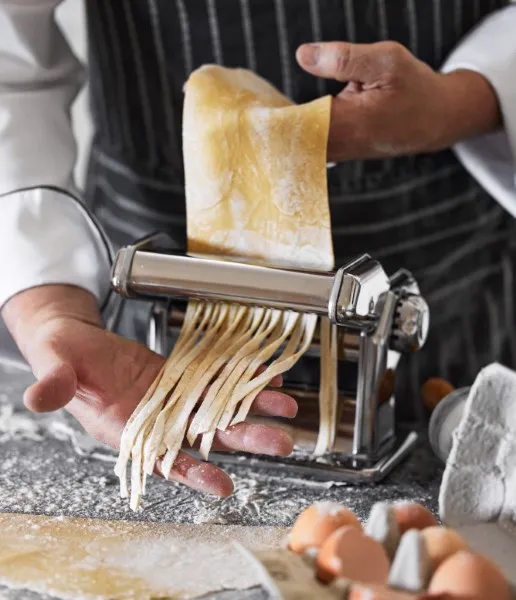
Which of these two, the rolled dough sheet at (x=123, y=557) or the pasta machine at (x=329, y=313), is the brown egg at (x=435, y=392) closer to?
the pasta machine at (x=329, y=313)

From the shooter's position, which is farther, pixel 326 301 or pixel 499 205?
pixel 499 205

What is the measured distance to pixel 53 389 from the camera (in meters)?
0.67

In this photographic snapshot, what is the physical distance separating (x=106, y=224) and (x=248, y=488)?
15.9 inches

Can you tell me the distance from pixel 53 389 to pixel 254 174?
243mm

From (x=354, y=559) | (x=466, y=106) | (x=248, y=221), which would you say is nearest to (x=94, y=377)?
(x=248, y=221)

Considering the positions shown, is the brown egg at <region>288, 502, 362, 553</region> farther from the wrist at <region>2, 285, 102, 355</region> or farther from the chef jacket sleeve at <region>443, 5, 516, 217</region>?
the chef jacket sleeve at <region>443, 5, 516, 217</region>

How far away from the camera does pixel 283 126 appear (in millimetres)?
757

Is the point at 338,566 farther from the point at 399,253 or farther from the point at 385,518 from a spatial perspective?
the point at 399,253

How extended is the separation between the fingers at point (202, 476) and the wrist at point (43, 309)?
178 millimetres

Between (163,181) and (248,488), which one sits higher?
(163,181)

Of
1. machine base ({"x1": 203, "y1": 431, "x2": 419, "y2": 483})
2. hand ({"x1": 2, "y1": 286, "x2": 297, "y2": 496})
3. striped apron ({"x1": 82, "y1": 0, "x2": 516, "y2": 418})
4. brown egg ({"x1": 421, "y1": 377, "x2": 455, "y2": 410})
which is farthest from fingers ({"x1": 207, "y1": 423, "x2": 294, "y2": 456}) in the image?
striped apron ({"x1": 82, "y1": 0, "x2": 516, "y2": 418})

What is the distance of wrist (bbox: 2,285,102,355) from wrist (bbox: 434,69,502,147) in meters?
0.35

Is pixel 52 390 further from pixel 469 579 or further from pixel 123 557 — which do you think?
pixel 469 579

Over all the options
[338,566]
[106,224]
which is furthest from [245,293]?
[106,224]
